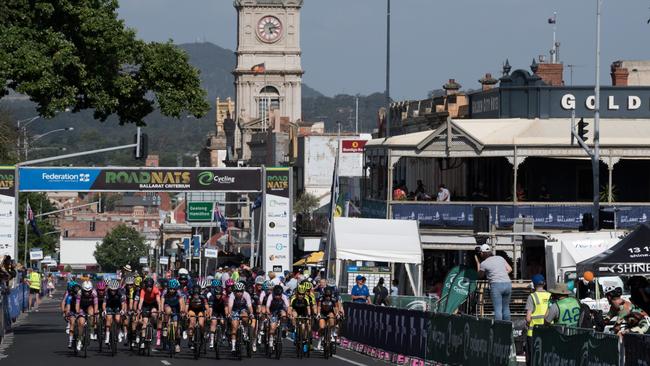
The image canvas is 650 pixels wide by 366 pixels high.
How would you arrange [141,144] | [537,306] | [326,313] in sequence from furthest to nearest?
[141,144]
[326,313]
[537,306]

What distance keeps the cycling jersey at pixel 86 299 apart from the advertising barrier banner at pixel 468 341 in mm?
8124

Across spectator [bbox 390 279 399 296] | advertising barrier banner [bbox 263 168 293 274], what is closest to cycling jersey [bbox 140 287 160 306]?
spectator [bbox 390 279 399 296]

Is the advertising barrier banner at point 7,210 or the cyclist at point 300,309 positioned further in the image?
the advertising barrier banner at point 7,210

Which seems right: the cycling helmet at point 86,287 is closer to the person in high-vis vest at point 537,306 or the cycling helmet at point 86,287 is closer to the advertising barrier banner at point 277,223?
the person in high-vis vest at point 537,306

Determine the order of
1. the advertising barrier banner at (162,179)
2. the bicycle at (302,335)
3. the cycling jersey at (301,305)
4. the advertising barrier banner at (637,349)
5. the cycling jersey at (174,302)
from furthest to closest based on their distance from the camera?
the advertising barrier banner at (162,179)
the cycling jersey at (174,302)
the cycling jersey at (301,305)
the bicycle at (302,335)
the advertising barrier banner at (637,349)

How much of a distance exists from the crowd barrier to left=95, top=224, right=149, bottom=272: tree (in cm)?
15731

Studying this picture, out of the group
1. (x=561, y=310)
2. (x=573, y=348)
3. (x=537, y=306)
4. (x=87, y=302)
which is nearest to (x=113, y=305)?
(x=87, y=302)

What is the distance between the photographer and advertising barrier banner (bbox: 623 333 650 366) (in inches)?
659

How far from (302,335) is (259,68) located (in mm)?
158761

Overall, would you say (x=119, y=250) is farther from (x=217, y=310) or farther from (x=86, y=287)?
(x=217, y=310)

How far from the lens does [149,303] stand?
32.8 m

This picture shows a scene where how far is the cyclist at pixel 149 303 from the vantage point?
32500 millimetres

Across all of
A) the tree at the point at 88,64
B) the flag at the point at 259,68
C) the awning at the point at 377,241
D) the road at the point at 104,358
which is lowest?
the road at the point at 104,358

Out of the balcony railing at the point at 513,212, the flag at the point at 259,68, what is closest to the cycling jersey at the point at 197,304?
the balcony railing at the point at 513,212
